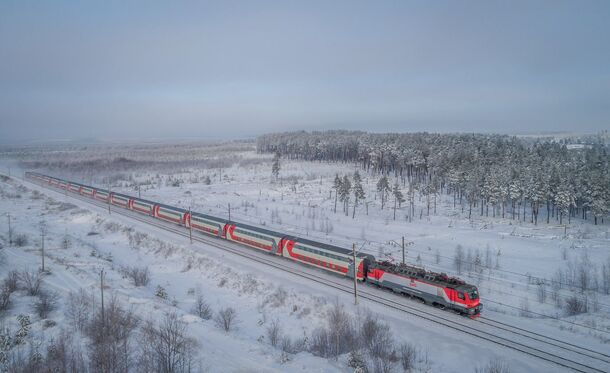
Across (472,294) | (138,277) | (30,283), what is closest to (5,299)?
(30,283)

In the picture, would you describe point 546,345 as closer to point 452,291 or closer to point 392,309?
point 452,291

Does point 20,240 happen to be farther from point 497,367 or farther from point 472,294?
point 497,367

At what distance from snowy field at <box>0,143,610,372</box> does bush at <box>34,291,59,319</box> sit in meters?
A: 0.23

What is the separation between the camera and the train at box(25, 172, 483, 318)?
26453 mm

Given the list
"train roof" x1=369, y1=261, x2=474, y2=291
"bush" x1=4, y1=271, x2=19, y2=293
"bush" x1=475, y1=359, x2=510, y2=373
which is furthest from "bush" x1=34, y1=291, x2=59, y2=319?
"bush" x1=475, y1=359, x2=510, y2=373

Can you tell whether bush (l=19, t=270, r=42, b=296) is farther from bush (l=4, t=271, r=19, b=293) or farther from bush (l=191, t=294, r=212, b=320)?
bush (l=191, t=294, r=212, b=320)

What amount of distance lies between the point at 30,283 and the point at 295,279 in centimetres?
2071

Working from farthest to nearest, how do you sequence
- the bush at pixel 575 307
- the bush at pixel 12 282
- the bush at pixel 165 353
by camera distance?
the bush at pixel 12 282 < the bush at pixel 575 307 < the bush at pixel 165 353

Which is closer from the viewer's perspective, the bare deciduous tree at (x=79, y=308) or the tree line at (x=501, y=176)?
the bare deciduous tree at (x=79, y=308)

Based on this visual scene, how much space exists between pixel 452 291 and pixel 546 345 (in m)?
5.92

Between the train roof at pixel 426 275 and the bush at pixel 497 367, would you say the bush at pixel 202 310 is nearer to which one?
the train roof at pixel 426 275

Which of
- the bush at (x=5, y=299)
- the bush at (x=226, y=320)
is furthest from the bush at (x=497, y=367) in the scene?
the bush at (x=5, y=299)

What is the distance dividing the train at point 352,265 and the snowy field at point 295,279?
2.82 meters

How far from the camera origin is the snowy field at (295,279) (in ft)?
72.4
